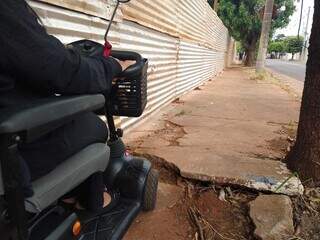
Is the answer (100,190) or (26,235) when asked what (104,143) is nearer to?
(100,190)

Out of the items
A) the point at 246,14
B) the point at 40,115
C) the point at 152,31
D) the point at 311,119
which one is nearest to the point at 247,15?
the point at 246,14

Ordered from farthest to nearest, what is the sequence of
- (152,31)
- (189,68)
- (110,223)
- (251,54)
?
(251,54)
(189,68)
(152,31)
(110,223)

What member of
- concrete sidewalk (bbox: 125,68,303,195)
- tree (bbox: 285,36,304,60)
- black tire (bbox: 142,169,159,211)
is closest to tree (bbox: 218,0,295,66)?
concrete sidewalk (bbox: 125,68,303,195)

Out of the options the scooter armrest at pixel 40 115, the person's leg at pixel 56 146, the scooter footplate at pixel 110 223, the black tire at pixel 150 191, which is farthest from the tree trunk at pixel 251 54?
the scooter armrest at pixel 40 115

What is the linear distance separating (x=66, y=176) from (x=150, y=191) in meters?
1.23

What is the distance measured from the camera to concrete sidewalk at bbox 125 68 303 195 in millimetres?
3137

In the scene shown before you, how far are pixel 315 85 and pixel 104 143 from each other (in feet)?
6.16

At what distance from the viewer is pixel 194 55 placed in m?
10.9

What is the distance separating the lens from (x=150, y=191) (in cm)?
265

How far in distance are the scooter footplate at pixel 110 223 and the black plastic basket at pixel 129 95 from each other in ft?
1.83

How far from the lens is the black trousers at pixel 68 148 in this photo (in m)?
1.47

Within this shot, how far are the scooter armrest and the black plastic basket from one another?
70 cm

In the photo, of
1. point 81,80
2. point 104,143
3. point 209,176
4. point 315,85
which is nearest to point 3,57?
point 81,80

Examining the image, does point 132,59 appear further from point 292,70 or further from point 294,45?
point 294,45
